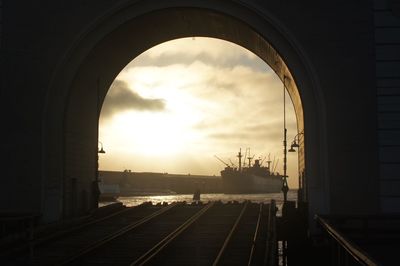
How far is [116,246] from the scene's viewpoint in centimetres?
1812

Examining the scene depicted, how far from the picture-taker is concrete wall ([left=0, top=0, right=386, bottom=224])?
69.8ft

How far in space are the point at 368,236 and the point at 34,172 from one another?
41.2ft

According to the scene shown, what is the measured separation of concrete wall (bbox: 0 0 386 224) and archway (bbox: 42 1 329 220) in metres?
0.04

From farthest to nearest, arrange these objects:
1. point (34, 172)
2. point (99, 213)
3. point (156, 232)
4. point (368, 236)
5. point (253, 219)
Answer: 1. point (99, 213)
2. point (253, 219)
3. point (34, 172)
4. point (156, 232)
5. point (368, 236)

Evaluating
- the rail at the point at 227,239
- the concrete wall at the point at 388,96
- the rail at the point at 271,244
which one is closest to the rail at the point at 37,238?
the rail at the point at 227,239

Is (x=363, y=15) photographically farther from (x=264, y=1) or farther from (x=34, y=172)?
(x=34, y=172)

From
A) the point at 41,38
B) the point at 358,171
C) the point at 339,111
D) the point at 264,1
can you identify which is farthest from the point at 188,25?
the point at 358,171

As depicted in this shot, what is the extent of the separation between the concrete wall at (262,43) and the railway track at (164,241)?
2.72 m

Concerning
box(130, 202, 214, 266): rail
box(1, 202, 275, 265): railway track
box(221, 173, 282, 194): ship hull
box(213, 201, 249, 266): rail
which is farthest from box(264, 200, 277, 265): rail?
box(221, 173, 282, 194): ship hull

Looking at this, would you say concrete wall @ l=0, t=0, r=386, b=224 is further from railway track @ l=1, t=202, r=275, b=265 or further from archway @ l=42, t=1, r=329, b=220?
railway track @ l=1, t=202, r=275, b=265

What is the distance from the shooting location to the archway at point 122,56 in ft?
71.7

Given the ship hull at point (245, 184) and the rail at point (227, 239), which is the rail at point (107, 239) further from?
the ship hull at point (245, 184)

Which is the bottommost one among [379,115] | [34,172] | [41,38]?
[34,172]

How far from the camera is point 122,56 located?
27.7 metres
